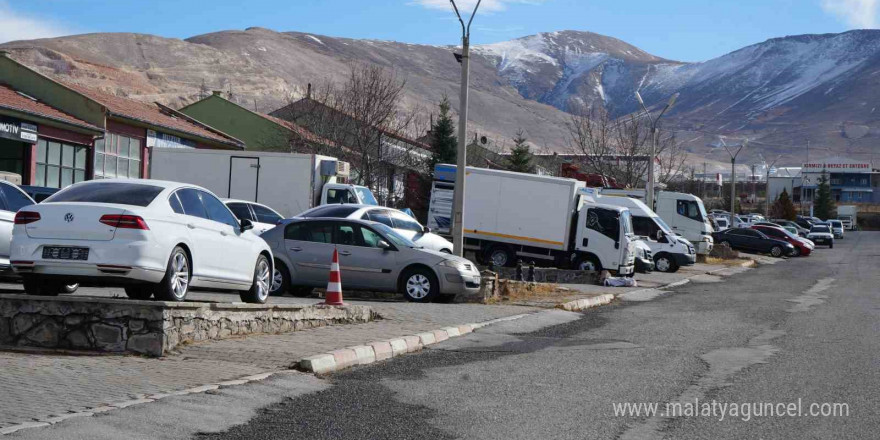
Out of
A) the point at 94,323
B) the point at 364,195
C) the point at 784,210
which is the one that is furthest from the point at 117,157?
the point at 784,210

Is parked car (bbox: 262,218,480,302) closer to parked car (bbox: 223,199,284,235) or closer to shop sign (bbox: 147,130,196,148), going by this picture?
parked car (bbox: 223,199,284,235)

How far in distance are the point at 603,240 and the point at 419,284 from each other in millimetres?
11689

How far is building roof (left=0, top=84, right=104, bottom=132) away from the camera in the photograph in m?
30.7

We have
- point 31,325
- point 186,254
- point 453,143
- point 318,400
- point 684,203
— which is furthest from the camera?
point 453,143

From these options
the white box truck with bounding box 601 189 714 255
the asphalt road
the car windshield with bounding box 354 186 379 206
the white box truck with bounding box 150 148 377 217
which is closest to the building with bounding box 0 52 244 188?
the white box truck with bounding box 150 148 377 217

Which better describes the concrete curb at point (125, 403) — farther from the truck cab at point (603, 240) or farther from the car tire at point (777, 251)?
the car tire at point (777, 251)

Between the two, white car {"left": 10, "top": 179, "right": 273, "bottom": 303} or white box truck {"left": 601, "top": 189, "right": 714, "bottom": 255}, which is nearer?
white car {"left": 10, "top": 179, "right": 273, "bottom": 303}

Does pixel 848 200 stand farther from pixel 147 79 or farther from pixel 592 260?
pixel 592 260

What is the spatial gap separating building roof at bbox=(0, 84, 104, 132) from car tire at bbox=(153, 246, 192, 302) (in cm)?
2117

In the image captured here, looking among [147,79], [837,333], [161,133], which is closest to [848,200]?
[147,79]

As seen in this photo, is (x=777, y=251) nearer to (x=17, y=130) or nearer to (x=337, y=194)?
(x=337, y=194)

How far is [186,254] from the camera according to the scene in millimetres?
11273

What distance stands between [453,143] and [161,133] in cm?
2652

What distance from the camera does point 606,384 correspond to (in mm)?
9188
